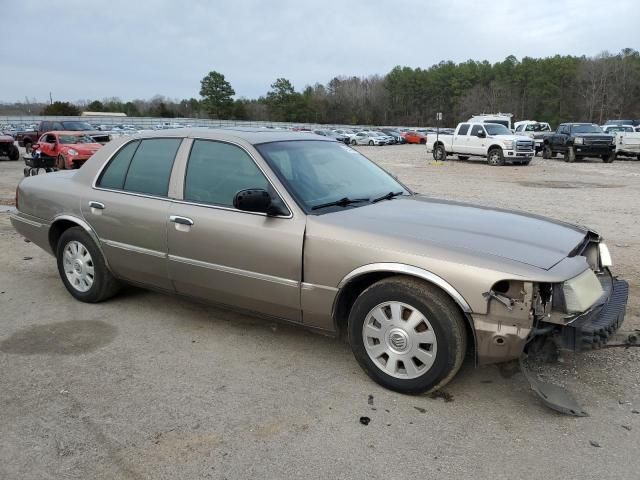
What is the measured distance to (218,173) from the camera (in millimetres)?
4027

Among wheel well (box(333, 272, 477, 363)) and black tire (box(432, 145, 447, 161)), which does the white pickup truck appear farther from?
wheel well (box(333, 272, 477, 363))

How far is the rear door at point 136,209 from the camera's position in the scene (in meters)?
4.20

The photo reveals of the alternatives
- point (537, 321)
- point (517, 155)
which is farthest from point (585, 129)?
point (537, 321)

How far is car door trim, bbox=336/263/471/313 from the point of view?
9.71 ft

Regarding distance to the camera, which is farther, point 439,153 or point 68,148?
point 439,153

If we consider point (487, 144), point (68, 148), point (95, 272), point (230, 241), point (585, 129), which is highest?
point (585, 129)

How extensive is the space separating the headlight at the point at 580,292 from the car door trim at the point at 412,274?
0.55 metres

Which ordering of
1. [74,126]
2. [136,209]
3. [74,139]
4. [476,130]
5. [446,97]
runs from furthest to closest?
[446,97]
[476,130]
[74,126]
[74,139]
[136,209]

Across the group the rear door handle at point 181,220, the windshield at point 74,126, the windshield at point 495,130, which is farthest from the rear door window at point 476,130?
the rear door handle at point 181,220

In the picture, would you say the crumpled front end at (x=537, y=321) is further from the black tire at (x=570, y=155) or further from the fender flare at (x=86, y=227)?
the black tire at (x=570, y=155)

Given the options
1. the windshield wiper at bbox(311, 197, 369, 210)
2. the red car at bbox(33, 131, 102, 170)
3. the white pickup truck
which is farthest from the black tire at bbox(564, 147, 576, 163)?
the windshield wiper at bbox(311, 197, 369, 210)

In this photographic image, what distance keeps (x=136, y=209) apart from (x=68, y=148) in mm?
14203

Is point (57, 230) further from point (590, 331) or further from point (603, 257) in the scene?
point (603, 257)

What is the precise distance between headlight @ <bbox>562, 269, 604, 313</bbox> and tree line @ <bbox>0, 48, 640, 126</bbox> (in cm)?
9792
